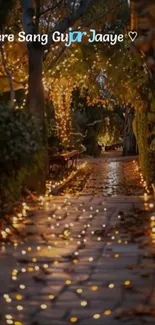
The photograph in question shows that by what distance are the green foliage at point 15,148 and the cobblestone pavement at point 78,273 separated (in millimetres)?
570

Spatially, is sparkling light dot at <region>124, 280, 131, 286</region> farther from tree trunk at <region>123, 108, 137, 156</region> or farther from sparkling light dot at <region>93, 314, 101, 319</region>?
tree trunk at <region>123, 108, 137, 156</region>

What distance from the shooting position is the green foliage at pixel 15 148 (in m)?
7.27

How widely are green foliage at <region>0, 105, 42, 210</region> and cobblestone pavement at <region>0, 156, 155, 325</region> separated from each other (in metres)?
0.57

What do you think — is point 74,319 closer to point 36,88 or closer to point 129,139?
point 36,88

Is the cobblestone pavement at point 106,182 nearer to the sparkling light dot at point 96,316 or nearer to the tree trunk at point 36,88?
the tree trunk at point 36,88

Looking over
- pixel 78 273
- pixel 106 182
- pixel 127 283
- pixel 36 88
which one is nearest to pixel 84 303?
pixel 127 283

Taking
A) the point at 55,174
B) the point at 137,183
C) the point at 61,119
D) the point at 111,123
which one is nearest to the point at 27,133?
the point at 137,183

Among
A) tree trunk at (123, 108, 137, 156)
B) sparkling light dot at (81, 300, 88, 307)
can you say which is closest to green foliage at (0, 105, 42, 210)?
sparkling light dot at (81, 300, 88, 307)

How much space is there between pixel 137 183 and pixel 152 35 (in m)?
11.2

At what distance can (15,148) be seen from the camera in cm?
728

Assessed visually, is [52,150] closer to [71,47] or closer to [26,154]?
[71,47]

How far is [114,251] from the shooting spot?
639cm

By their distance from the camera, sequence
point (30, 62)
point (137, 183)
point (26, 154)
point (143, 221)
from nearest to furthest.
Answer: point (26, 154) < point (143, 221) < point (30, 62) < point (137, 183)

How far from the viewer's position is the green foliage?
7270 millimetres
